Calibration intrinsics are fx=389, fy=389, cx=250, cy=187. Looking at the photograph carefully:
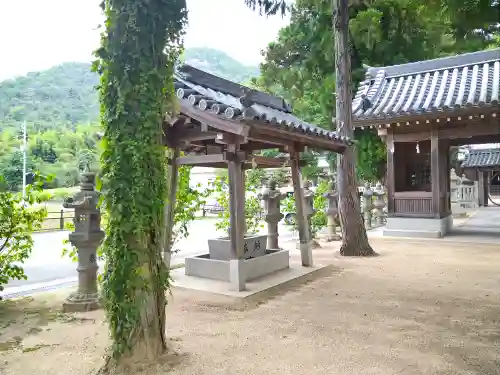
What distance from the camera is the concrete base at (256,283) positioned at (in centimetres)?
537

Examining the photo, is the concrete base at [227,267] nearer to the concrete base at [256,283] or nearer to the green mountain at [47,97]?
the concrete base at [256,283]

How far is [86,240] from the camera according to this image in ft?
16.4

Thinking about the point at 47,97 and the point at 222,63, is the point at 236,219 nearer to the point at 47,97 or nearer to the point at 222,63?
the point at 47,97

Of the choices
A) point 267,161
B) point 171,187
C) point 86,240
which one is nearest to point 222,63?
point 267,161

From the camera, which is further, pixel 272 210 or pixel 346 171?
pixel 346 171

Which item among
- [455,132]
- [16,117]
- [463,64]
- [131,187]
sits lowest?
[131,187]

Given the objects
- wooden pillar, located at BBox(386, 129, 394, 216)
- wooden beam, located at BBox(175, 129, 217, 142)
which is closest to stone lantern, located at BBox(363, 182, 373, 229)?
wooden pillar, located at BBox(386, 129, 394, 216)

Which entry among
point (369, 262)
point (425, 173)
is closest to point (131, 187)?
point (369, 262)

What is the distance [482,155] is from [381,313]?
22.6 m

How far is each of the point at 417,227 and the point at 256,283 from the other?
7.37m

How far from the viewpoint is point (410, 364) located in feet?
10.6

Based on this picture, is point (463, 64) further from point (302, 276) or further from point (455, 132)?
point (302, 276)

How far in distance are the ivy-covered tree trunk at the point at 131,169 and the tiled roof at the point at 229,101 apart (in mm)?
1631

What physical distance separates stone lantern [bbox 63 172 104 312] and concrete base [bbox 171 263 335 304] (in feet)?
4.16
